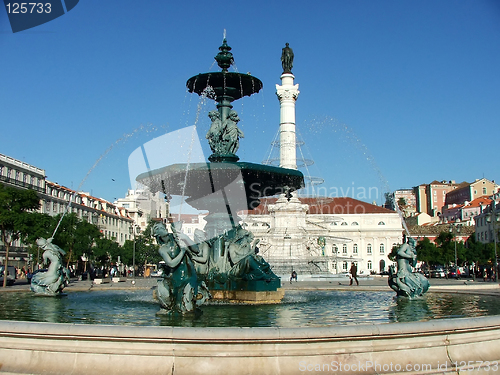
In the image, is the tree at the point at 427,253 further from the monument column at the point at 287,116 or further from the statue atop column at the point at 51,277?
the statue atop column at the point at 51,277

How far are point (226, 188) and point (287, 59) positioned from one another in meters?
64.7

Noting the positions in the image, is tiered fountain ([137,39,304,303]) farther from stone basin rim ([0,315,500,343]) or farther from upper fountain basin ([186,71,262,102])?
stone basin rim ([0,315,500,343])

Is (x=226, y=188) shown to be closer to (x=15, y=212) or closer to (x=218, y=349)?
(x=218, y=349)

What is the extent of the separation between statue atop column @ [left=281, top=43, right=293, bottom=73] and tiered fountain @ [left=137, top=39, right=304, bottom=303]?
6206cm

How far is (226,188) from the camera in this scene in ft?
41.7

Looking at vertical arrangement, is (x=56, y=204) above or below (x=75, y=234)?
above

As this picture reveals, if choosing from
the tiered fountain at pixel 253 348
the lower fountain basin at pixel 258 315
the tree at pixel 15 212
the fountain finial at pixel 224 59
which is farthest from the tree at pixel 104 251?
the tiered fountain at pixel 253 348

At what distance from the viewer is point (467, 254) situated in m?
62.0

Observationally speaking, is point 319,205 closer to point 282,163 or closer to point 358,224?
point 358,224

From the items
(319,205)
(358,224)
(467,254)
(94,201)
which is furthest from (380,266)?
(94,201)

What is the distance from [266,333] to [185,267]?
3335 millimetres

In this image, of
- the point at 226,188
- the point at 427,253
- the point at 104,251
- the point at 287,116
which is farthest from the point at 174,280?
the point at 287,116

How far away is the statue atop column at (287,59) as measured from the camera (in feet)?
243

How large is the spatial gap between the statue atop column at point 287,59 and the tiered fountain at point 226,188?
62.1 metres
